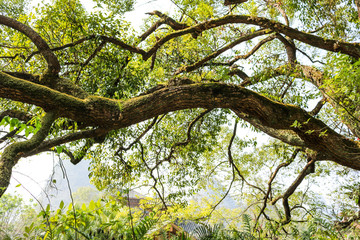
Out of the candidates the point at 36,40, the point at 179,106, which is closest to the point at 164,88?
the point at 179,106

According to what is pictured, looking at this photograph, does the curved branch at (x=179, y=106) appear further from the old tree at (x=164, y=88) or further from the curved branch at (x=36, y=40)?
the curved branch at (x=36, y=40)

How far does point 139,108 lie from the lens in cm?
323

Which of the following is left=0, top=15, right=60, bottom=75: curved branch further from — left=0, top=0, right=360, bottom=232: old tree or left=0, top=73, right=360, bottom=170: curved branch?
left=0, top=73, right=360, bottom=170: curved branch

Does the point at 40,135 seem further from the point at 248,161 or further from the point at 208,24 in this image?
the point at 248,161

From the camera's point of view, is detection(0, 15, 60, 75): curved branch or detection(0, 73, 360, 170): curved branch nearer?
detection(0, 73, 360, 170): curved branch

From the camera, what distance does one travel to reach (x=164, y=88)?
3.41 metres

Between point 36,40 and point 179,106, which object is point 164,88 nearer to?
point 179,106

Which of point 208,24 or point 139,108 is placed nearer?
point 139,108

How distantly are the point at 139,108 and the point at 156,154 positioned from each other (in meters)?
3.61

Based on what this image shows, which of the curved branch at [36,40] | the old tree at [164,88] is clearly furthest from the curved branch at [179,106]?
the curved branch at [36,40]

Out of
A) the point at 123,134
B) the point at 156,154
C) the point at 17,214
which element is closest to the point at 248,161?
the point at 156,154

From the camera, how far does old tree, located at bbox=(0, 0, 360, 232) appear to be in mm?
3127

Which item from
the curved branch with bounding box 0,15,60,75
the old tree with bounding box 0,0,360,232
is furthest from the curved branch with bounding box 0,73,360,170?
the curved branch with bounding box 0,15,60,75

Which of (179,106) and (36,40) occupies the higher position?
(36,40)
